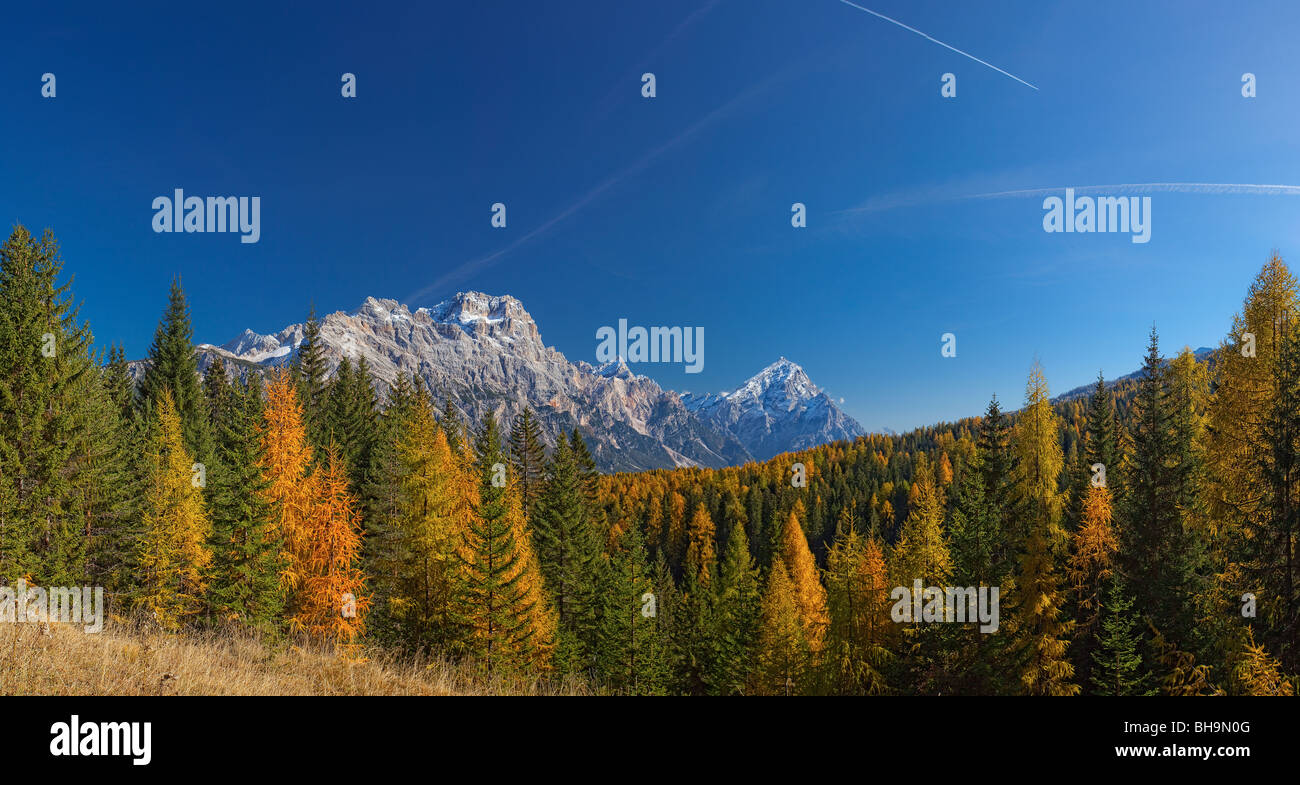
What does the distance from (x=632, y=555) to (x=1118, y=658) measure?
24.5 m

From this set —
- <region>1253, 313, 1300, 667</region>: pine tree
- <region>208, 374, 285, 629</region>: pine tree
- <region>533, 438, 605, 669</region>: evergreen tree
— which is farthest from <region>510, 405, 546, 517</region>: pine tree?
<region>1253, 313, 1300, 667</region>: pine tree

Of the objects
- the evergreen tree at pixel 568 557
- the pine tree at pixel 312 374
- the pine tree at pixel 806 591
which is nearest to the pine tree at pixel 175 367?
the pine tree at pixel 312 374

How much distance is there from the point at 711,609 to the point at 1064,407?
512 feet

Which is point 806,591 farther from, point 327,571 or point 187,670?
point 187,670

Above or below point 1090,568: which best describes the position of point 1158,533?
above

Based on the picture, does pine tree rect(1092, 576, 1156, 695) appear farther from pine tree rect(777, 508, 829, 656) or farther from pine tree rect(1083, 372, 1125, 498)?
pine tree rect(777, 508, 829, 656)

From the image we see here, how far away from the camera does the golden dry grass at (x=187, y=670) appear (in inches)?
300

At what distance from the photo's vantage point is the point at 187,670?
28.5 ft

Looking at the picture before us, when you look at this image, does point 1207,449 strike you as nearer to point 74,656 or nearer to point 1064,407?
point 74,656

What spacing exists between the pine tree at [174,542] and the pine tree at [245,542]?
7.00ft

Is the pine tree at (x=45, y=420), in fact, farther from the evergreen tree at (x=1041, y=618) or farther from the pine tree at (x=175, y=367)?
the evergreen tree at (x=1041, y=618)

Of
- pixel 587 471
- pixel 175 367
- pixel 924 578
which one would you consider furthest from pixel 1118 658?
pixel 175 367

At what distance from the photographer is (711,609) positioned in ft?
162
